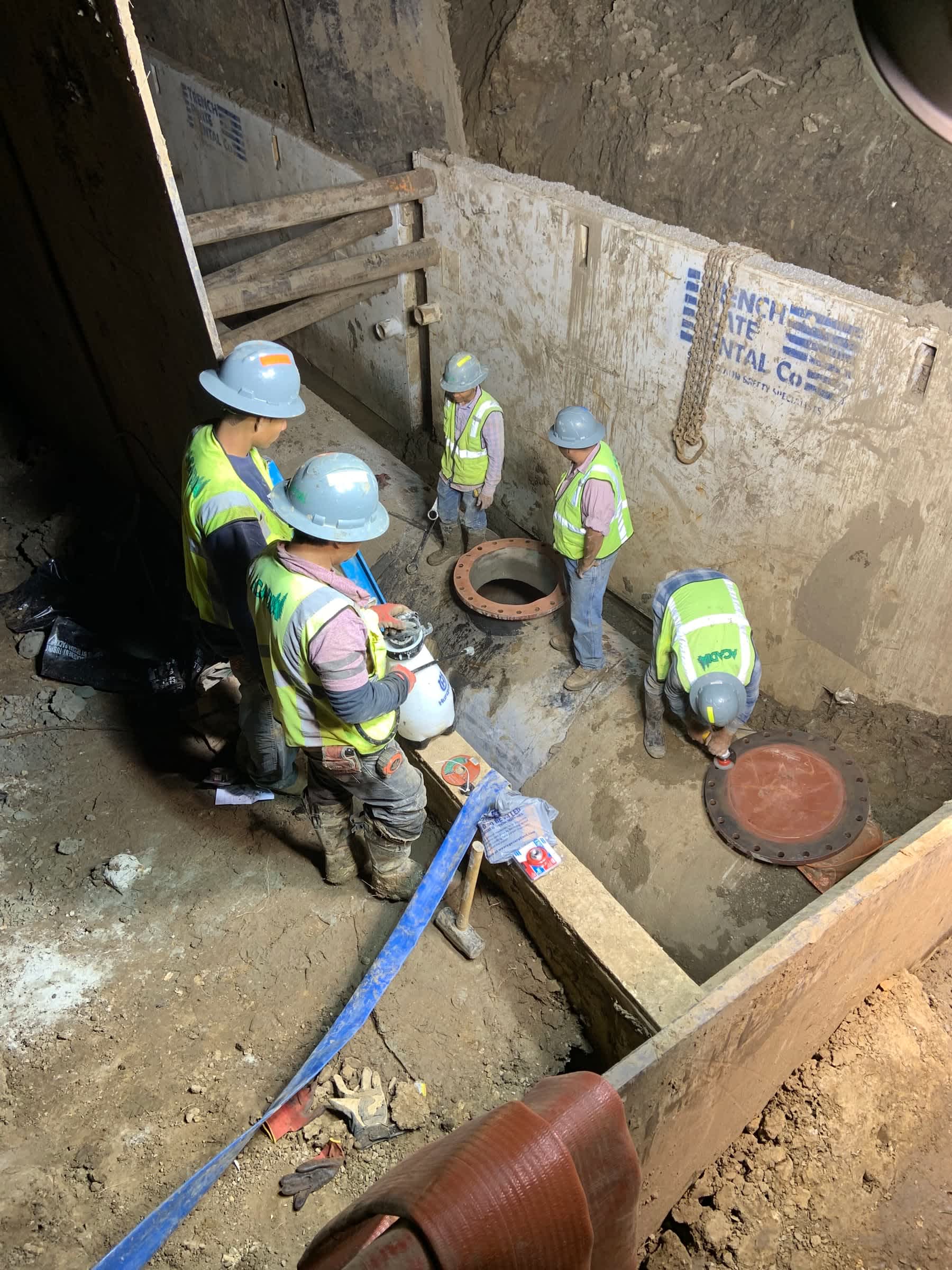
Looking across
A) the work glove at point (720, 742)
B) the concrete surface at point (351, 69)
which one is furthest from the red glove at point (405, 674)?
the concrete surface at point (351, 69)

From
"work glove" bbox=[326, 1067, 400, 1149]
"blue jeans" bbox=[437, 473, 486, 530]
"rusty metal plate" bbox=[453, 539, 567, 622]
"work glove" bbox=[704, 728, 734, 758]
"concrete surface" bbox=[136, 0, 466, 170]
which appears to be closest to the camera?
"work glove" bbox=[326, 1067, 400, 1149]

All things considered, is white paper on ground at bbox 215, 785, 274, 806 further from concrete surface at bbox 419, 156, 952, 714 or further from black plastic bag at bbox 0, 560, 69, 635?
concrete surface at bbox 419, 156, 952, 714

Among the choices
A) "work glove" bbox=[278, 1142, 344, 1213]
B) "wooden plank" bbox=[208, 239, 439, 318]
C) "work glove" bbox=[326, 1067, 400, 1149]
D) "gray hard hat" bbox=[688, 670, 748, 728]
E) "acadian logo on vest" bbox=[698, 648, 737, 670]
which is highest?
"wooden plank" bbox=[208, 239, 439, 318]

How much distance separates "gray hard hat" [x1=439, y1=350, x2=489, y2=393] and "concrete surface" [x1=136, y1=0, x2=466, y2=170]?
201cm

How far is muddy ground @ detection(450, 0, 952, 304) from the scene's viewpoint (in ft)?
13.2

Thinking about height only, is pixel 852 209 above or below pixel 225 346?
above

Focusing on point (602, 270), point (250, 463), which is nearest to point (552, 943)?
point (250, 463)

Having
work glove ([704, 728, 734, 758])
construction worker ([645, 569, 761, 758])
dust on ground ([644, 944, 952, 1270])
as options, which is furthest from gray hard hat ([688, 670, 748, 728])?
dust on ground ([644, 944, 952, 1270])

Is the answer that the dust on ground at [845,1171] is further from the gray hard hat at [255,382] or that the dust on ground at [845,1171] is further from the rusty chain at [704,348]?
the gray hard hat at [255,382]

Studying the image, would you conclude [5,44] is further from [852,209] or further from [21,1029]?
[21,1029]

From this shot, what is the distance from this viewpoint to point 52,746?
4469 millimetres

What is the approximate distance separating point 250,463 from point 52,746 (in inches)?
84.2

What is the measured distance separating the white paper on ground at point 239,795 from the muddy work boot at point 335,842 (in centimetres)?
53

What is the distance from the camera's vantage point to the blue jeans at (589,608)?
4484mm
